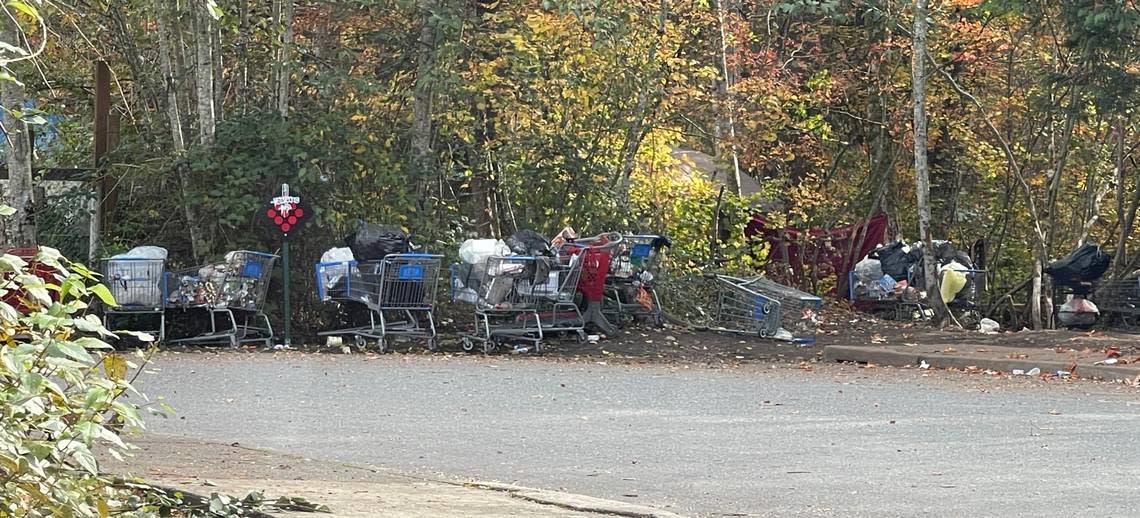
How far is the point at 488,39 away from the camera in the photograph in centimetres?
2152

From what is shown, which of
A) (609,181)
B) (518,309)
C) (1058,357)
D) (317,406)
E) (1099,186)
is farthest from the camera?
(1099,186)

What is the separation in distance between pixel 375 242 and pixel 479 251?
46.9 inches

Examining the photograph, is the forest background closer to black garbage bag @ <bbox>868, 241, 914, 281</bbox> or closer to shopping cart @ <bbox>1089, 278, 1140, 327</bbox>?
black garbage bag @ <bbox>868, 241, 914, 281</bbox>

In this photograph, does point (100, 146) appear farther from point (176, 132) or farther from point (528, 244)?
point (528, 244)

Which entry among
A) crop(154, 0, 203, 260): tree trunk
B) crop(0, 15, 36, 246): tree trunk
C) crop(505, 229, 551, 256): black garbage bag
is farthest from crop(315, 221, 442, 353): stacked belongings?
crop(0, 15, 36, 246): tree trunk

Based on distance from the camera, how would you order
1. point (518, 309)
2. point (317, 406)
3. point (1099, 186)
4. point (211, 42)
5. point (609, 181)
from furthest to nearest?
point (1099, 186)
point (609, 181)
point (211, 42)
point (518, 309)
point (317, 406)

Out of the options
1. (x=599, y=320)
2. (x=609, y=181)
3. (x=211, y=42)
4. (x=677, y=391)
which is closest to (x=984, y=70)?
(x=609, y=181)

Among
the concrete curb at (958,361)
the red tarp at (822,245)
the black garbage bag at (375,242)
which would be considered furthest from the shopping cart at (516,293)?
the red tarp at (822,245)

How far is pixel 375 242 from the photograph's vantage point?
18719 millimetres

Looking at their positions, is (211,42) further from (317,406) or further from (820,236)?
(820,236)

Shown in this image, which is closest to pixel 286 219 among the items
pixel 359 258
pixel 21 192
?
pixel 359 258

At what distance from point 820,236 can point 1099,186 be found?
233 inches

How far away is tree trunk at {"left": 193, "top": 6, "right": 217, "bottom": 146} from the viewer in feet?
64.0

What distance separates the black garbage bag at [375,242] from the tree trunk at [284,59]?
→ 244 centimetres
